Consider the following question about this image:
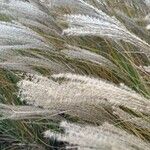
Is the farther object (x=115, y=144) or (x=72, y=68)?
(x=72, y=68)

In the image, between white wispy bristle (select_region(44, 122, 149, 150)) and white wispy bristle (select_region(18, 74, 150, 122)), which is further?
white wispy bristle (select_region(18, 74, 150, 122))

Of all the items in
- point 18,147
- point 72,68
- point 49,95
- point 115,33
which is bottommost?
point 18,147

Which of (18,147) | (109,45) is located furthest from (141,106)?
(18,147)

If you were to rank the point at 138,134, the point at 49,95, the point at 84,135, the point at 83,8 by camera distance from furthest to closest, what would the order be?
the point at 83,8
the point at 138,134
the point at 49,95
the point at 84,135

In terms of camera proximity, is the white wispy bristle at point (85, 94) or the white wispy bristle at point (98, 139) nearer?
the white wispy bristle at point (98, 139)

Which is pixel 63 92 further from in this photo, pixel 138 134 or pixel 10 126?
pixel 10 126

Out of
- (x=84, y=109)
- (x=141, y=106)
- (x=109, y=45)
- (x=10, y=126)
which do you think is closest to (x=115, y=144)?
(x=141, y=106)

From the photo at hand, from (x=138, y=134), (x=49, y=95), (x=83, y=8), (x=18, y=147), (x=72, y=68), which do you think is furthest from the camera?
(x=18, y=147)

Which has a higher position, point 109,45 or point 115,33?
point 115,33

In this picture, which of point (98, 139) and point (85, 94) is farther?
point (85, 94)
